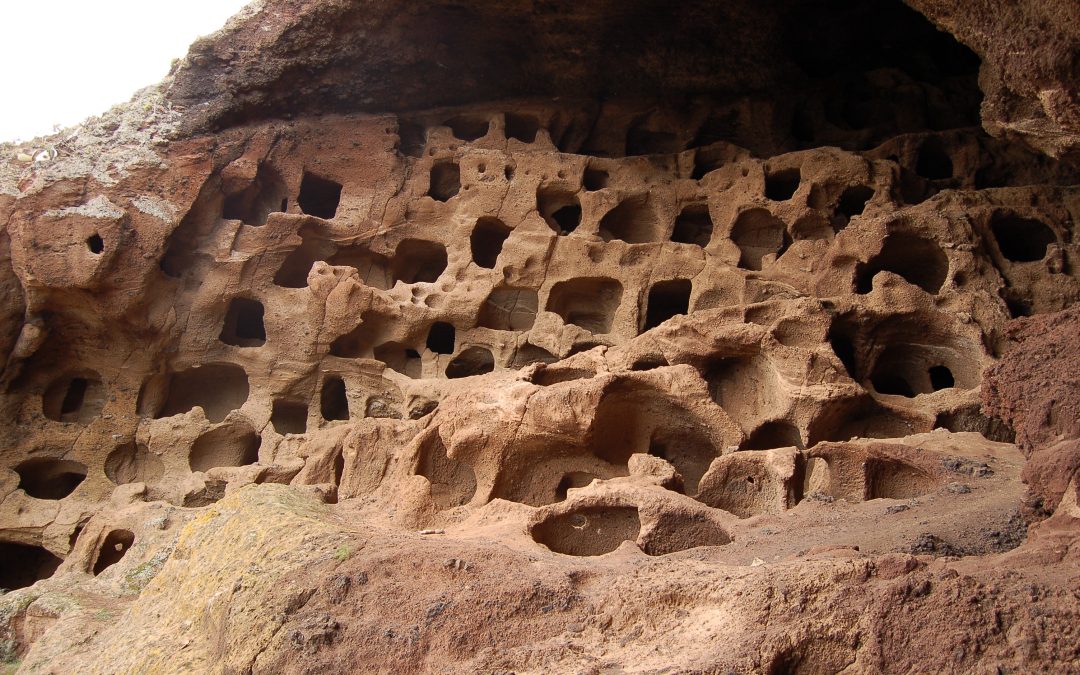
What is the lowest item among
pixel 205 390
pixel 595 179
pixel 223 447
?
pixel 223 447

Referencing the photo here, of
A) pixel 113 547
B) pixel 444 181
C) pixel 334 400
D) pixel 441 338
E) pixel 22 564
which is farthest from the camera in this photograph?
pixel 444 181

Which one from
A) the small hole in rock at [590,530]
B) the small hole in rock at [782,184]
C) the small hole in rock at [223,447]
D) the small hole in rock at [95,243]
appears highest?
the small hole in rock at [95,243]

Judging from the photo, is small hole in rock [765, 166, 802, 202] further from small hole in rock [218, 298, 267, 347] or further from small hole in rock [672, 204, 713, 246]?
small hole in rock [218, 298, 267, 347]

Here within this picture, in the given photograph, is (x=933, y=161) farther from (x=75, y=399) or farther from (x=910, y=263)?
(x=75, y=399)

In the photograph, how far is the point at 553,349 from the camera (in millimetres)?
8523

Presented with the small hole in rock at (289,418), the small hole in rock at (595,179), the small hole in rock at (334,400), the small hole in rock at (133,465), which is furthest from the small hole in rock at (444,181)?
the small hole in rock at (133,465)

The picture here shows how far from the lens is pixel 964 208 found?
320 inches

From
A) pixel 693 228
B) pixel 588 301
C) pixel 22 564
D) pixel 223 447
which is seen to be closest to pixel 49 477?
pixel 22 564

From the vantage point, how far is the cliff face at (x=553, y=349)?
3537 mm

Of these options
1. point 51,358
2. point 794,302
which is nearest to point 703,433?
point 794,302

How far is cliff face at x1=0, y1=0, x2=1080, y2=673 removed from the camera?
354cm

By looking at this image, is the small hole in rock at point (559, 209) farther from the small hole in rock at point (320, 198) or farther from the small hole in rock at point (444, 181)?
the small hole in rock at point (320, 198)

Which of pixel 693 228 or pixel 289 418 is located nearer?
pixel 289 418

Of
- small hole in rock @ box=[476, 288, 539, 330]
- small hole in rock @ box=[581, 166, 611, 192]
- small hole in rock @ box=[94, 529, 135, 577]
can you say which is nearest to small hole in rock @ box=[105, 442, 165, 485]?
small hole in rock @ box=[94, 529, 135, 577]
